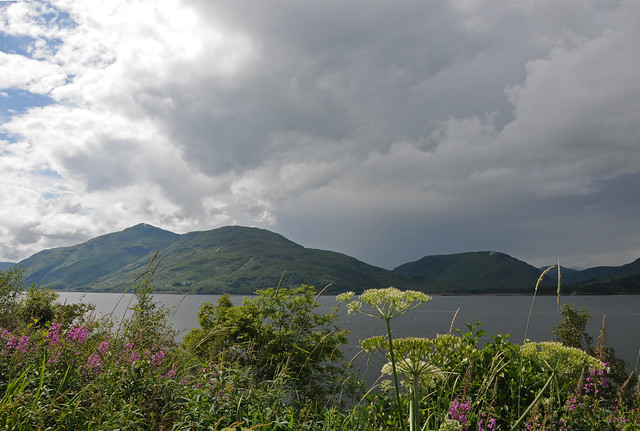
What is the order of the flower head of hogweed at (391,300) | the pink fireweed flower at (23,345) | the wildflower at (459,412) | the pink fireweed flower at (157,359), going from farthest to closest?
the pink fireweed flower at (23,345)
the pink fireweed flower at (157,359)
the wildflower at (459,412)
the flower head of hogweed at (391,300)

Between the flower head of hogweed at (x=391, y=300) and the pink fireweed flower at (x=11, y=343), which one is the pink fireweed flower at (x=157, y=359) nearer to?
the pink fireweed flower at (x=11, y=343)

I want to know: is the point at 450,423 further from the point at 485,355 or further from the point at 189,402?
the point at 189,402

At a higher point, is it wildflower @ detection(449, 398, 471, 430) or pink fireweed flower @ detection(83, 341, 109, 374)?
pink fireweed flower @ detection(83, 341, 109, 374)

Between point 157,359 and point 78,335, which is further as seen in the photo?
point 78,335

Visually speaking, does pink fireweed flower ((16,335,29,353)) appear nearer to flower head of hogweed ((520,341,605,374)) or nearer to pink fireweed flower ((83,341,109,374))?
pink fireweed flower ((83,341,109,374))

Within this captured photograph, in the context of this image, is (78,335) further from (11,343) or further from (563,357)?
(563,357)

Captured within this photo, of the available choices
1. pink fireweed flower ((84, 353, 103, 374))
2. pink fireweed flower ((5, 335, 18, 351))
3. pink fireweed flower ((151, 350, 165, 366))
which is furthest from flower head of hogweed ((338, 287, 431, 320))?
pink fireweed flower ((5, 335, 18, 351))

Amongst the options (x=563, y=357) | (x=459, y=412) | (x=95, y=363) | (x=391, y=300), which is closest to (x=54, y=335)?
(x=95, y=363)

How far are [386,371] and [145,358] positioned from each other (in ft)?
11.7

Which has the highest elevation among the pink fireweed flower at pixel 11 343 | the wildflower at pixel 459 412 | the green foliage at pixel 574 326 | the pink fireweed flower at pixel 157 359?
the pink fireweed flower at pixel 11 343

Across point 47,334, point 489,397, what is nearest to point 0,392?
point 47,334

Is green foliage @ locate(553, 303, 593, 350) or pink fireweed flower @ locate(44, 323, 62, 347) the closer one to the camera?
pink fireweed flower @ locate(44, 323, 62, 347)

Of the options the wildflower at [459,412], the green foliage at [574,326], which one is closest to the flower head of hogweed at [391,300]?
the wildflower at [459,412]

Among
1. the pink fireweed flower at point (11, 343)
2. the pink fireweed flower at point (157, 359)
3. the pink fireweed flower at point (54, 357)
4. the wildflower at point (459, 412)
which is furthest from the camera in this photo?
the pink fireweed flower at point (11, 343)
